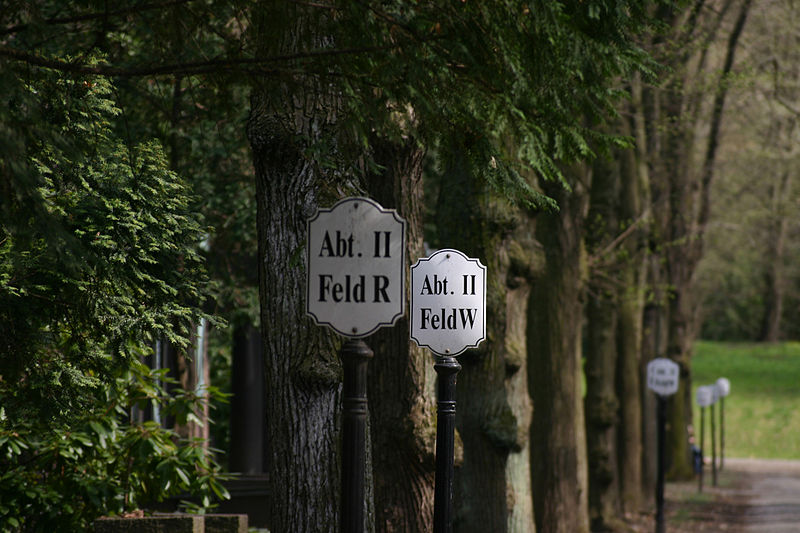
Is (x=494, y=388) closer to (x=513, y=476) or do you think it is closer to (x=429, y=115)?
(x=513, y=476)

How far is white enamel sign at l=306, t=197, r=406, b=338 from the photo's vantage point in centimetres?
554

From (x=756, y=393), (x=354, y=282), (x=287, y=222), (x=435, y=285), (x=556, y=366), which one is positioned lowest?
(x=756, y=393)

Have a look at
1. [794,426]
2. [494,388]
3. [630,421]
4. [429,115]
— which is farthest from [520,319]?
[794,426]

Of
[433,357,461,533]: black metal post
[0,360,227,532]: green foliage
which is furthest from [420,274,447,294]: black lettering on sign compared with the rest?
[0,360,227,532]: green foliage

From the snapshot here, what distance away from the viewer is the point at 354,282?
5559 mm

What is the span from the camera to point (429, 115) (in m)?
6.12

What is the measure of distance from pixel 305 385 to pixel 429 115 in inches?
72.0

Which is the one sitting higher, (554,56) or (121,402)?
(554,56)

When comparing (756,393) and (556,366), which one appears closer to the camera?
(556,366)

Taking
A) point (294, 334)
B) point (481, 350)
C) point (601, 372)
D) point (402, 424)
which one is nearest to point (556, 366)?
point (481, 350)

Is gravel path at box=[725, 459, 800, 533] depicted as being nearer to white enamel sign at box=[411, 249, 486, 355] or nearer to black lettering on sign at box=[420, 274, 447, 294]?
white enamel sign at box=[411, 249, 486, 355]

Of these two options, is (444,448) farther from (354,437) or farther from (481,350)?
(481,350)

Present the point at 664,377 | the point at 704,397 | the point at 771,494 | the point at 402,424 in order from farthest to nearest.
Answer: the point at 704,397 < the point at 771,494 < the point at 664,377 < the point at 402,424

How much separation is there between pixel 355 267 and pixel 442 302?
2.10 meters
